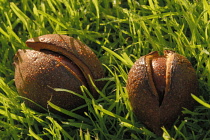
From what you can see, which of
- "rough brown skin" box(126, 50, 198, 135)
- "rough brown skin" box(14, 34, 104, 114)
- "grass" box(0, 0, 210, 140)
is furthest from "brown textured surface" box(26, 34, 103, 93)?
"rough brown skin" box(126, 50, 198, 135)

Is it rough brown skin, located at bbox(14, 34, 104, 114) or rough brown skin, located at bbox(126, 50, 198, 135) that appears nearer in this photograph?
rough brown skin, located at bbox(126, 50, 198, 135)

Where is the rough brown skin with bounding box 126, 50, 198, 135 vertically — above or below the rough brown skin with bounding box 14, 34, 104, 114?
below

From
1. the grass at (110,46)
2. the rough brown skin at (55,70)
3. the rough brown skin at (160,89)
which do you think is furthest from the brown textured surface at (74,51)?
the rough brown skin at (160,89)

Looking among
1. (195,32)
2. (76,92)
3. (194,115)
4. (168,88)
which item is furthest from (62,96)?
(195,32)

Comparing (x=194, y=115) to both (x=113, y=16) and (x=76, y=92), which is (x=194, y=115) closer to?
(x=76, y=92)

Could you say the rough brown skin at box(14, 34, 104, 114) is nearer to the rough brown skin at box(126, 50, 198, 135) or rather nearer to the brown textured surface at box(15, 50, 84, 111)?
the brown textured surface at box(15, 50, 84, 111)
